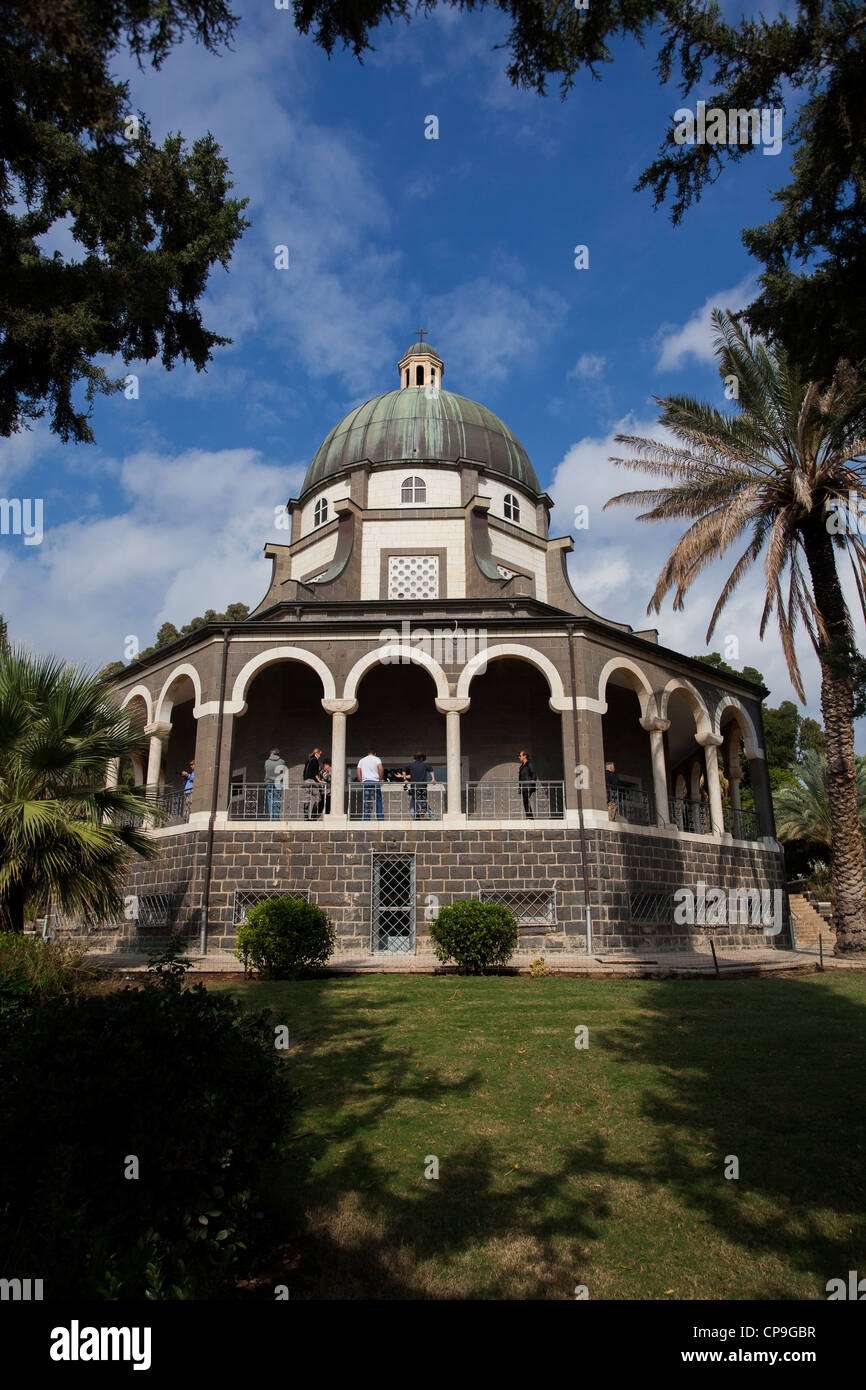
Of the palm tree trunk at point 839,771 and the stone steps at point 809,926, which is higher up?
the palm tree trunk at point 839,771

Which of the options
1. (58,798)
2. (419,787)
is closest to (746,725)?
(419,787)

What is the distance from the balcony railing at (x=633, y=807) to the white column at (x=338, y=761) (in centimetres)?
574

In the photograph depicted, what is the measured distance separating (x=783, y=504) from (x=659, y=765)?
6.37 m

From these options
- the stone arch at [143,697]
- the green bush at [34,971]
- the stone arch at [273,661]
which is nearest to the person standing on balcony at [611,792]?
the stone arch at [273,661]

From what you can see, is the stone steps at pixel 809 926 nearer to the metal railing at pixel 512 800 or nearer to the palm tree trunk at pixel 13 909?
the metal railing at pixel 512 800

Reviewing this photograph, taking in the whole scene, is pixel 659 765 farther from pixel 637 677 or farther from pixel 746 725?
pixel 746 725

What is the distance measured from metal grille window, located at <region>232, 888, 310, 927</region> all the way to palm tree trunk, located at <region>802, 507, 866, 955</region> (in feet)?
35.3

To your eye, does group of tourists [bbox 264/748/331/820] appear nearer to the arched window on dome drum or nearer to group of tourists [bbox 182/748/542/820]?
group of tourists [bbox 182/748/542/820]

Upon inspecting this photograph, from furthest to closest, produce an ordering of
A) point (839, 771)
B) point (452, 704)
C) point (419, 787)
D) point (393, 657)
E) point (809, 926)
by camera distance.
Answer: point (809, 926), point (393, 657), point (419, 787), point (452, 704), point (839, 771)

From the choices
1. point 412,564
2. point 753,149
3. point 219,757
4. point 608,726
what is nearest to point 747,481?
point 608,726

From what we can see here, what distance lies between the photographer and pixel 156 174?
7742 mm

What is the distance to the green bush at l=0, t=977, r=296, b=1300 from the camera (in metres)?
3.33

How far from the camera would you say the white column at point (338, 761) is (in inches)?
733

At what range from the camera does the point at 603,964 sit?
1420cm
